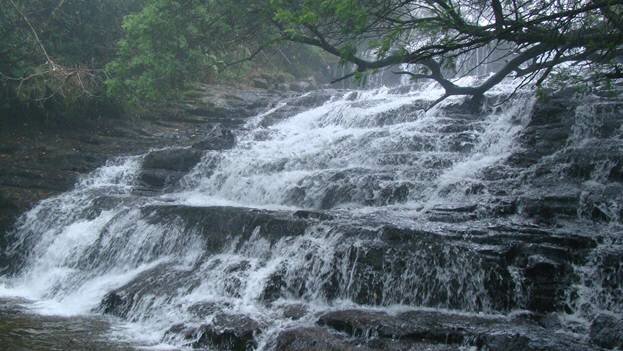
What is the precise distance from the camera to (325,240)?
793 centimetres

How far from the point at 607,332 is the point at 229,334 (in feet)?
12.9

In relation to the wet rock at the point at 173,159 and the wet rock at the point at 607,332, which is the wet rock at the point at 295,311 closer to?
the wet rock at the point at 607,332

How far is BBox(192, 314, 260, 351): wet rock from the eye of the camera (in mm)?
6383

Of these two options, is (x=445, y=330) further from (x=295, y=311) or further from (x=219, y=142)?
(x=219, y=142)

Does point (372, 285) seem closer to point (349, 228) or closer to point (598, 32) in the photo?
point (349, 228)

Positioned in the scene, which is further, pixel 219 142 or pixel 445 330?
pixel 219 142

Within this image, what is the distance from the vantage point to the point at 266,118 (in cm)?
1862

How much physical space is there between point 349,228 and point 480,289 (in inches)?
77.4

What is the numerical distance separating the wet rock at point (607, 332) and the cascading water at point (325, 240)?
32cm

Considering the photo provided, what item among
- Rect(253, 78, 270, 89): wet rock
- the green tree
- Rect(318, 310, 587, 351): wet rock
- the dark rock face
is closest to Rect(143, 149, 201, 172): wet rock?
the dark rock face

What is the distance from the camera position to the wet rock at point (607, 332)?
5.57 m

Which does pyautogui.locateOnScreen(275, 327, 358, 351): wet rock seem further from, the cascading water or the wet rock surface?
the wet rock surface

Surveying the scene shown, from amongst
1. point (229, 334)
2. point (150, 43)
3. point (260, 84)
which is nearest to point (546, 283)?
point (229, 334)

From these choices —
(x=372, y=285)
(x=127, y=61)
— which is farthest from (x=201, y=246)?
(x=127, y=61)
